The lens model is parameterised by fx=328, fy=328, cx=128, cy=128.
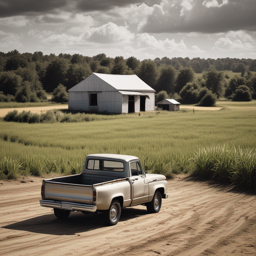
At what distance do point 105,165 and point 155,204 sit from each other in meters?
1.86

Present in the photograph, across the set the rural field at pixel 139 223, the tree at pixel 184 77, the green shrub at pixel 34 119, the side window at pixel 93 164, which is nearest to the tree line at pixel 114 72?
the tree at pixel 184 77

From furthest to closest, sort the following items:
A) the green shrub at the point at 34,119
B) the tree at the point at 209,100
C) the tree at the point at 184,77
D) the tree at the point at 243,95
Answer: the tree at the point at 184,77, the tree at the point at 243,95, the tree at the point at 209,100, the green shrub at the point at 34,119

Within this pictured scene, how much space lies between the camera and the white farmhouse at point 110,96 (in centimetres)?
5603

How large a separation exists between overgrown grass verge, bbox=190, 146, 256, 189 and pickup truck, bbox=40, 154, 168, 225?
478cm

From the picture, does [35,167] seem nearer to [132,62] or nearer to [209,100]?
[209,100]

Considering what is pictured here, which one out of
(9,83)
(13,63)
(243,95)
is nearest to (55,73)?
(13,63)

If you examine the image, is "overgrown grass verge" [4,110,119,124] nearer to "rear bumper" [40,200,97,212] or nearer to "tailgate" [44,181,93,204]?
"tailgate" [44,181,93,204]

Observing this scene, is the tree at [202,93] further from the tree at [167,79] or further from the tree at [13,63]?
the tree at [13,63]

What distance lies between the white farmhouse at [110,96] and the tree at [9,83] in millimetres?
38469

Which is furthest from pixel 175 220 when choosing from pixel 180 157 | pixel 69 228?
pixel 180 157

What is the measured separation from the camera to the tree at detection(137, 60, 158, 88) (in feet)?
444

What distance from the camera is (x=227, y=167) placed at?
1412cm

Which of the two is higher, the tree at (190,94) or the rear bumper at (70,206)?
the tree at (190,94)

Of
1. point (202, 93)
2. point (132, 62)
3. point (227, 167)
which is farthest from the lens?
point (132, 62)
